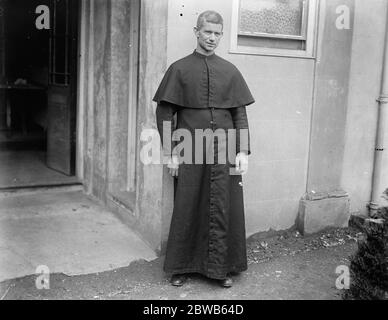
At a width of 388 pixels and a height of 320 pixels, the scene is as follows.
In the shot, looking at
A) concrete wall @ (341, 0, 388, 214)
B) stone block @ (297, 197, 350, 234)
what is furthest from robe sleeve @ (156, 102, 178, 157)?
concrete wall @ (341, 0, 388, 214)

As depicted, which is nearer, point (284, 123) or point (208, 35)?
point (208, 35)

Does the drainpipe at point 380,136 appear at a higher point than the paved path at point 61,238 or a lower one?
higher

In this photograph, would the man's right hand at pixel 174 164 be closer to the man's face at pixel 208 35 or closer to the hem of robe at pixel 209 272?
the hem of robe at pixel 209 272

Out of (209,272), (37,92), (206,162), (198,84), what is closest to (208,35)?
(198,84)

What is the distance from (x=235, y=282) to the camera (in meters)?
4.54

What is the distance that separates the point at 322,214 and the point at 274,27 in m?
2.09

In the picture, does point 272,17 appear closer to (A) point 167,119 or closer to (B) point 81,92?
(A) point 167,119

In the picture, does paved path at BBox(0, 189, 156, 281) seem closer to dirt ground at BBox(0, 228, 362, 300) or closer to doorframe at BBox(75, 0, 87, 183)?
dirt ground at BBox(0, 228, 362, 300)

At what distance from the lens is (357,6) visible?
5688mm

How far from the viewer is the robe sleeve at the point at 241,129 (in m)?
4.35

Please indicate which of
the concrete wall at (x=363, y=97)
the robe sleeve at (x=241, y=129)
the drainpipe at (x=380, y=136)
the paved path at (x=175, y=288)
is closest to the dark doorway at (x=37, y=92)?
the paved path at (x=175, y=288)

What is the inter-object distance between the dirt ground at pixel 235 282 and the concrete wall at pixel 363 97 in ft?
3.59

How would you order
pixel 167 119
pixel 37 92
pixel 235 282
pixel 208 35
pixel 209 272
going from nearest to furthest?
pixel 208 35 → pixel 167 119 → pixel 209 272 → pixel 235 282 → pixel 37 92

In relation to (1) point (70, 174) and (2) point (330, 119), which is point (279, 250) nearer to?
(2) point (330, 119)
